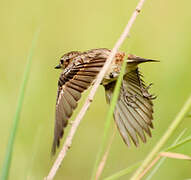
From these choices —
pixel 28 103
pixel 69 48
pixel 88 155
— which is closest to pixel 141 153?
pixel 88 155

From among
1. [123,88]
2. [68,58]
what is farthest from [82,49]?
[123,88]

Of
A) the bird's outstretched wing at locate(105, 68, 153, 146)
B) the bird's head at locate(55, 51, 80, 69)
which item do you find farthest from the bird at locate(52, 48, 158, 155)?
the bird's head at locate(55, 51, 80, 69)

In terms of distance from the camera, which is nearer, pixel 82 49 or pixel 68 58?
pixel 68 58

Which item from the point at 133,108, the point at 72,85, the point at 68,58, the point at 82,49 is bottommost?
the point at 133,108

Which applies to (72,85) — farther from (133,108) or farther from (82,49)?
(82,49)

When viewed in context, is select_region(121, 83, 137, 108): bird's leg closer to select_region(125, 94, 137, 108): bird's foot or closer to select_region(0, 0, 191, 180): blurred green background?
select_region(125, 94, 137, 108): bird's foot

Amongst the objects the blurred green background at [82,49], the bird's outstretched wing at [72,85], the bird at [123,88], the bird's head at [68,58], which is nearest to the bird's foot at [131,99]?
the bird at [123,88]
